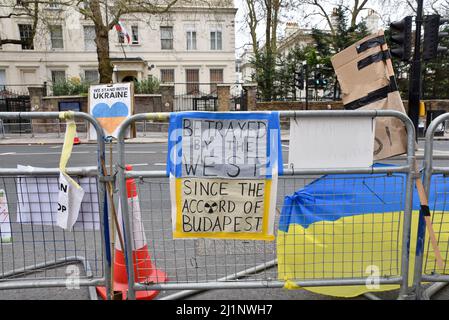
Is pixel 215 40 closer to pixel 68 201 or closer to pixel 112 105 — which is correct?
pixel 112 105

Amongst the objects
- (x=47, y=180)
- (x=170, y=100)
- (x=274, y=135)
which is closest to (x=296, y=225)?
(x=274, y=135)

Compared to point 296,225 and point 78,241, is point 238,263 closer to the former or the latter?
point 296,225

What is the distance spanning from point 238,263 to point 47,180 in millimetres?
2001

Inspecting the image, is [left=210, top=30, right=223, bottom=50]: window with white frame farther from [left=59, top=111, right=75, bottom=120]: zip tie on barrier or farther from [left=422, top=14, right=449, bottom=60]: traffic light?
[left=59, top=111, right=75, bottom=120]: zip tie on barrier

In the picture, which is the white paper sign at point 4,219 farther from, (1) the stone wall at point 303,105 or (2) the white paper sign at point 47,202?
(1) the stone wall at point 303,105

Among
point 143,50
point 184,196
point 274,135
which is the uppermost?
point 143,50

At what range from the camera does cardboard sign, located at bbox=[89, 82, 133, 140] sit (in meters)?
2.92

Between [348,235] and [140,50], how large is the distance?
3509cm

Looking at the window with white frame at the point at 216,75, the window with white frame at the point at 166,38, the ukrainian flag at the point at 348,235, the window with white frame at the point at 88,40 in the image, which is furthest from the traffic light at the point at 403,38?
the window with white frame at the point at 88,40

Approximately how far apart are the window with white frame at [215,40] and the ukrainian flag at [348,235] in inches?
1371

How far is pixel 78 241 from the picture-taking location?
400 centimetres

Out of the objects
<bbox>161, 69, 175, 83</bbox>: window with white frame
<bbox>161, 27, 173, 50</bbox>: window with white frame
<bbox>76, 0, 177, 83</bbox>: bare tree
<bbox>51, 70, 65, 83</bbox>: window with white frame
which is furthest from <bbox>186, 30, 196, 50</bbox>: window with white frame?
<bbox>76, 0, 177, 83</bbox>: bare tree

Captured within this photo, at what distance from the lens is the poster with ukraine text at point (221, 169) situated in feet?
7.91

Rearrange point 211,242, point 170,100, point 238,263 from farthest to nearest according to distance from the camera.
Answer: point 170,100 < point 211,242 < point 238,263
